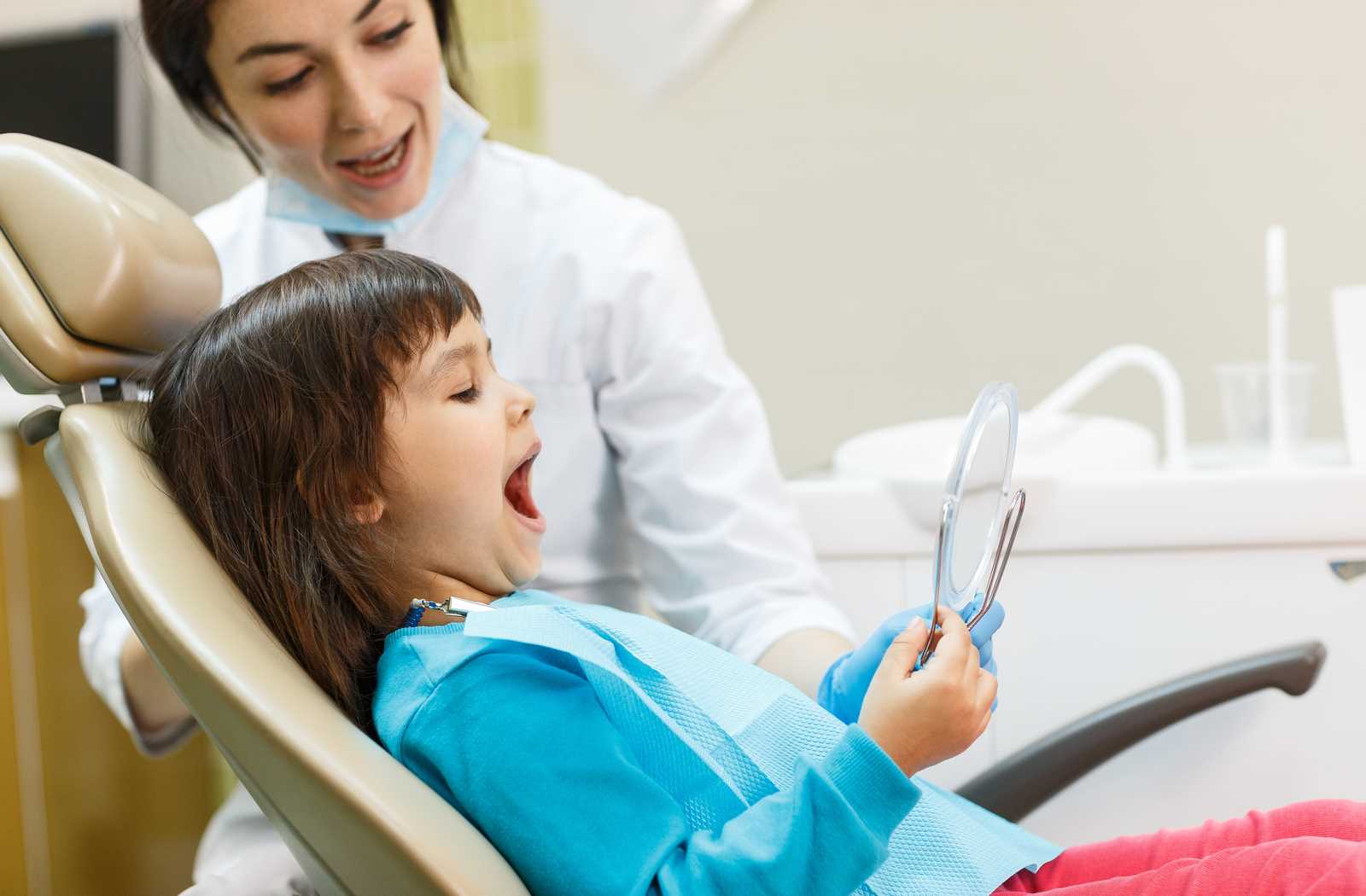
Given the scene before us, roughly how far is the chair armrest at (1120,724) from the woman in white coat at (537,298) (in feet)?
0.85

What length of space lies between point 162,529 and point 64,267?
0.57 feet

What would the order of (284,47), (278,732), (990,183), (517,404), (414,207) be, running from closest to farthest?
(278,732)
(517,404)
(284,47)
(414,207)
(990,183)

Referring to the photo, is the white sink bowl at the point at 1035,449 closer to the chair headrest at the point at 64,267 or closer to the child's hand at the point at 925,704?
the child's hand at the point at 925,704

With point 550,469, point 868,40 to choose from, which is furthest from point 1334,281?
point 550,469

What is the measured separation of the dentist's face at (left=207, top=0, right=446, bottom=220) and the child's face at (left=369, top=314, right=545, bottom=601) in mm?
244

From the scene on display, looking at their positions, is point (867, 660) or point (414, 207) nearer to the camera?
point (867, 660)

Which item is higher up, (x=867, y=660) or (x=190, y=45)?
(x=190, y=45)

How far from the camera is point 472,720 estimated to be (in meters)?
0.62

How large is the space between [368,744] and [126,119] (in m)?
1.63

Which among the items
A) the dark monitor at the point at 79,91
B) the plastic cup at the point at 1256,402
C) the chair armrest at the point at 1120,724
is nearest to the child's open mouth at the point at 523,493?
the chair armrest at the point at 1120,724

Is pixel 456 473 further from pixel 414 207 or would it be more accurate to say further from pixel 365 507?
pixel 414 207

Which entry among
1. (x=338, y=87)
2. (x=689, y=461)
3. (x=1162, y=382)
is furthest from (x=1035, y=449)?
(x=338, y=87)

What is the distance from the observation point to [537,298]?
41.6 inches

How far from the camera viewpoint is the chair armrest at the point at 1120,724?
1045 millimetres
